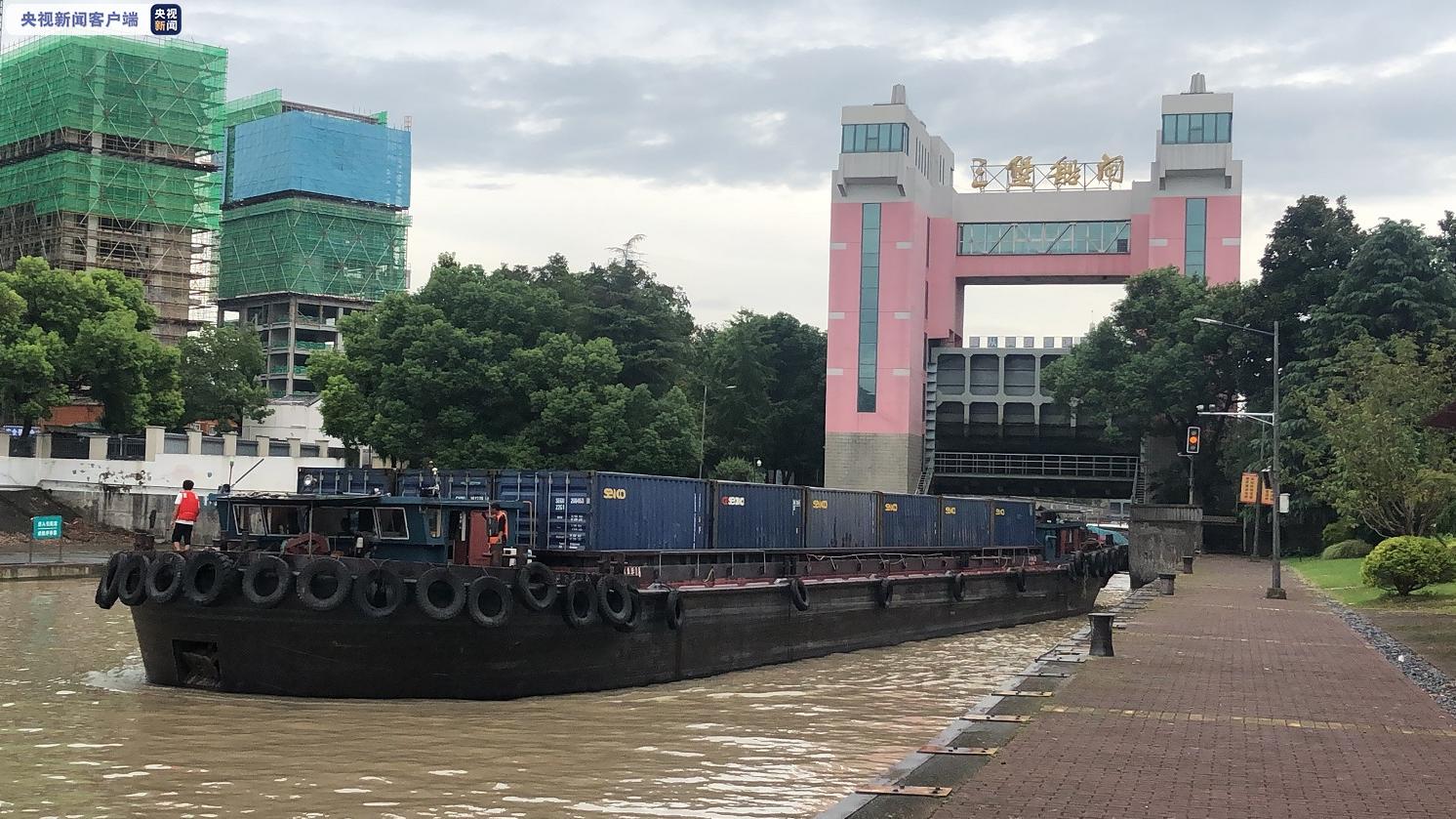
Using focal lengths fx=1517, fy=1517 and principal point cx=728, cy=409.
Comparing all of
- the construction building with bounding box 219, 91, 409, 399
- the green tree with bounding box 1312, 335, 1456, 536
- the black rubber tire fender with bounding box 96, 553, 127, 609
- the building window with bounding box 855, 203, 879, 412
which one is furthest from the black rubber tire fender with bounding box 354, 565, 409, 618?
the construction building with bounding box 219, 91, 409, 399

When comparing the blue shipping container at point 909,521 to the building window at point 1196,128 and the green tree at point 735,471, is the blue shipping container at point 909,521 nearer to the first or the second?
the green tree at point 735,471

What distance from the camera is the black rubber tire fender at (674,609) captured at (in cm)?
2701

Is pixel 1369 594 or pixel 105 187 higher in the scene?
pixel 105 187

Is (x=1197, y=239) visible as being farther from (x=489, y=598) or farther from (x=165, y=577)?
(x=165, y=577)

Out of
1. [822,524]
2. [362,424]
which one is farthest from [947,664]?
[362,424]

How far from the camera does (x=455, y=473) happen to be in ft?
98.1

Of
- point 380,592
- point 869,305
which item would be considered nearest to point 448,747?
point 380,592

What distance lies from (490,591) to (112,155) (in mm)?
107129

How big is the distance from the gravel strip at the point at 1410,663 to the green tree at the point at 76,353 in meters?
57.1

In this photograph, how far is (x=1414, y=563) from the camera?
44.6 m

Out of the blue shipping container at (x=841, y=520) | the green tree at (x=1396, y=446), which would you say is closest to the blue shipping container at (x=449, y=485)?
the blue shipping container at (x=841, y=520)

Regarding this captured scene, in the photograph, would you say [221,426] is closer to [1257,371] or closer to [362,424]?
[362,424]

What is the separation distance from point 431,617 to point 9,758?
21.1 ft

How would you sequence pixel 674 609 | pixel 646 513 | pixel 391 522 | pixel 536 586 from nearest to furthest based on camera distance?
pixel 536 586, pixel 391 522, pixel 674 609, pixel 646 513
